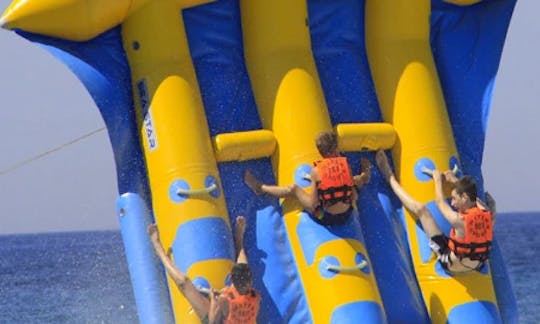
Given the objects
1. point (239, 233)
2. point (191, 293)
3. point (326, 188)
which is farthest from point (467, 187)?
point (191, 293)

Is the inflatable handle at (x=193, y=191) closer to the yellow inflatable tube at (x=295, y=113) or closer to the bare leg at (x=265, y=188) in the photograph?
the bare leg at (x=265, y=188)

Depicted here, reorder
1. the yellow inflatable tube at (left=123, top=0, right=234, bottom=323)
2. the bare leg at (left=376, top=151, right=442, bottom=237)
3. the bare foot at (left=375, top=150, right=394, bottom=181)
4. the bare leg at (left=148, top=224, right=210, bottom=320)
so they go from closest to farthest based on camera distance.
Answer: the bare leg at (left=148, top=224, right=210, bottom=320) < the yellow inflatable tube at (left=123, top=0, right=234, bottom=323) < the bare leg at (left=376, top=151, right=442, bottom=237) < the bare foot at (left=375, top=150, right=394, bottom=181)

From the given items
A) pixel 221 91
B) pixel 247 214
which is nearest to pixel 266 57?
pixel 221 91

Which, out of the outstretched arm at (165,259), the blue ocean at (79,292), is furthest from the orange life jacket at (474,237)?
the blue ocean at (79,292)

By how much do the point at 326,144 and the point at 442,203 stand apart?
728 mm

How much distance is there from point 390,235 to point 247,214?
863 millimetres

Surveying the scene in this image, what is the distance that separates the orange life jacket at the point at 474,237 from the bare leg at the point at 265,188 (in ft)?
3.02

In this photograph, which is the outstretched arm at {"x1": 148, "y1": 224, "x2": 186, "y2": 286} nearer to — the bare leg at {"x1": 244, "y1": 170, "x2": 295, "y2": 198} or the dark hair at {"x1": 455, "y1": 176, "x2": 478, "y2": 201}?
the bare leg at {"x1": 244, "y1": 170, "x2": 295, "y2": 198}

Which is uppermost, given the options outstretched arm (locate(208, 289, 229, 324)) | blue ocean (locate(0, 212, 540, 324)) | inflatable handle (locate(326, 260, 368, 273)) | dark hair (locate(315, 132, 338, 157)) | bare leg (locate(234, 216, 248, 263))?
dark hair (locate(315, 132, 338, 157))

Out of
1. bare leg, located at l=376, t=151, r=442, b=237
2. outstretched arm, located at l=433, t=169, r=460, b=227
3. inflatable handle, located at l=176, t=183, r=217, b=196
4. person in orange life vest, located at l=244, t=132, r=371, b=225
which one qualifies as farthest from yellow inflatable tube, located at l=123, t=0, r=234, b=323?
outstretched arm, located at l=433, t=169, r=460, b=227

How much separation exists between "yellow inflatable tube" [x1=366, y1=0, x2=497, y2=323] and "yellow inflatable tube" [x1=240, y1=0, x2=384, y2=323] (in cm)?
45

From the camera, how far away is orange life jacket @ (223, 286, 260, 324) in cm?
654

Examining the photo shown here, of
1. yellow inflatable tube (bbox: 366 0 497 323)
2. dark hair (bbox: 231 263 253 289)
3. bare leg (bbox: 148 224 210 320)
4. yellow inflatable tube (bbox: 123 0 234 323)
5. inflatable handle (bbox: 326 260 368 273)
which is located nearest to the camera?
dark hair (bbox: 231 263 253 289)

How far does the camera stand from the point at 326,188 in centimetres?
695
